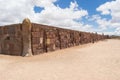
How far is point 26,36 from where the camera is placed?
10.9 metres

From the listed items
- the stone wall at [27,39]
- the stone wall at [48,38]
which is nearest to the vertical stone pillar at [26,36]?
the stone wall at [27,39]

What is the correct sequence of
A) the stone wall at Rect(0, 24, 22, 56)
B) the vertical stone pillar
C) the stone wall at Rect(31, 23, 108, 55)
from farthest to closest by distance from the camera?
the stone wall at Rect(31, 23, 108, 55)
the stone wall at Rect(0, 24, 22, 56)
the vertical stone pillar

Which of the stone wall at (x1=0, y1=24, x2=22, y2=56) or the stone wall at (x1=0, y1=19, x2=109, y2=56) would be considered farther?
the stone wall at (x1=0, y1=24, x2=22, y2=56)

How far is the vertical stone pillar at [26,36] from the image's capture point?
1080cm

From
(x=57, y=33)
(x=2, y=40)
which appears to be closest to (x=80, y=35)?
(x=57, y=33)

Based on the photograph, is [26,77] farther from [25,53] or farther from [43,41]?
[43,41]

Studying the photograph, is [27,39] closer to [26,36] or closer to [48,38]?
[26,36]

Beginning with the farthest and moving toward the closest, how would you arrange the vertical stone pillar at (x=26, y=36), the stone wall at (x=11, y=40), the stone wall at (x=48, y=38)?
the stone wall at (x=48, y=38) < the stone wall at (x=11, y=40) < the vertical stone pillar at (x=26, y=36)

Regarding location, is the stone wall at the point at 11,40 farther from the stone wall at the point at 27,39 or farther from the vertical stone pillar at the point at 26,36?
the vertical stone pillar at the point at 26,36

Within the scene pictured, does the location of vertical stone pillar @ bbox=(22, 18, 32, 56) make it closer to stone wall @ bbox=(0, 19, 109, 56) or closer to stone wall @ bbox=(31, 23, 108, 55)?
stone wall @ bbox=(0, 19, 109, 56)

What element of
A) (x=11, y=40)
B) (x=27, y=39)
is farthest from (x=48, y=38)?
(x=11, y=40)

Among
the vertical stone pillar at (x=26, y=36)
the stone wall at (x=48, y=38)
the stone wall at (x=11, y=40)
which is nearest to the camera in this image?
the vertical stone pillar at (x=26, y=36)

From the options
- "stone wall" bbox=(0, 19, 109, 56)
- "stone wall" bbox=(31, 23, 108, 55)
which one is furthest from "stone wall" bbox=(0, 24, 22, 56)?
"stone wall" bbox=(31, 23, 108, 55)

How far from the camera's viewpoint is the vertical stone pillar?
1080 centimetres
